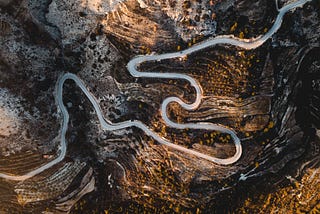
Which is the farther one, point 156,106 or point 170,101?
point 156,106

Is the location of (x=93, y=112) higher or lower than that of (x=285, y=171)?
higher

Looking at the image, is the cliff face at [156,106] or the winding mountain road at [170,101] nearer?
the winding mountain road at [170,101]

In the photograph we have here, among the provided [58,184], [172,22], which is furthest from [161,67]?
[58,184]

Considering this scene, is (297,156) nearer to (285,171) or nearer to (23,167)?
(285,171)

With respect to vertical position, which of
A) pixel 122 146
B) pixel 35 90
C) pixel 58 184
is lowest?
pixel 58 184

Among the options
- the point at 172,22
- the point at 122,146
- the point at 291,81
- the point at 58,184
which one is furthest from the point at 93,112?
the point at 291,81

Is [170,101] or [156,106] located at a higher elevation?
[170,101]

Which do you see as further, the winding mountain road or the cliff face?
the cliff face

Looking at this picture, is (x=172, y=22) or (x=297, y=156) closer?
(x=172, y=22)
